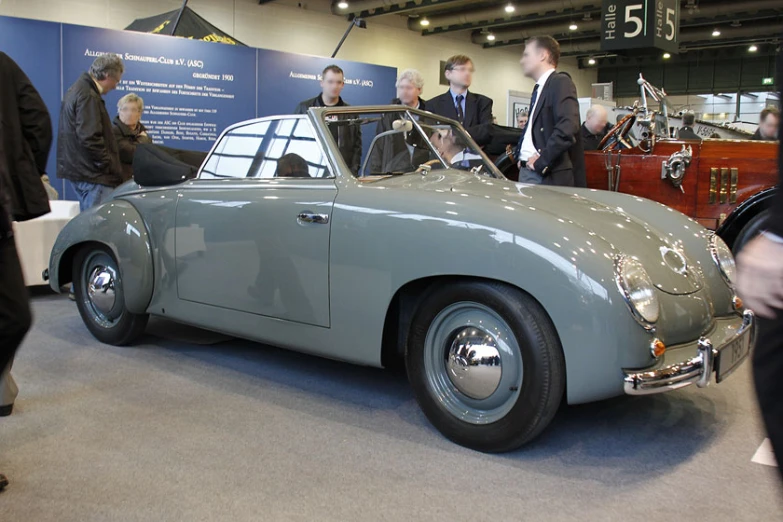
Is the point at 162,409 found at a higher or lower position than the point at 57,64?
lower

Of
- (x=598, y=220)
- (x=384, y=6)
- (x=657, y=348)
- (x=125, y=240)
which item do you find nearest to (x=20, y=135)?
(x=125, y=240)

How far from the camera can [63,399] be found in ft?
11.5

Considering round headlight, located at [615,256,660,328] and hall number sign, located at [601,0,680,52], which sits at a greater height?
hall number sign, located at [601,0,680,52]

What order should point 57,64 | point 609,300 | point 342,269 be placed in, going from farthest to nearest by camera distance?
1. point 57,64
2. point 342,269
3. point 609,300

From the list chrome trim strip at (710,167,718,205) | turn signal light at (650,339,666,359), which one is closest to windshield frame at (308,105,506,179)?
turn signal light at (650,339,666,359)

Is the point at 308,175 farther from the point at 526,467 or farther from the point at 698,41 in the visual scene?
the point at 698,41

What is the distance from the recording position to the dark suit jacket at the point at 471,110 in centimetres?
600

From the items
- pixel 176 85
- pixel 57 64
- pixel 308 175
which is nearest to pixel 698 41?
pixel 176 85

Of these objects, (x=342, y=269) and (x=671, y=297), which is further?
(x=342, y=269)

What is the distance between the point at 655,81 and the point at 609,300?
24.8 meters

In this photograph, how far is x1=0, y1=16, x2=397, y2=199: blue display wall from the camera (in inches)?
332

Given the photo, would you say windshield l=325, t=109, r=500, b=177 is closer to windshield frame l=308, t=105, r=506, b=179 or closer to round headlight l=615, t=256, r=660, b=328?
windshield frame l=308, t=105, r=506, b=179

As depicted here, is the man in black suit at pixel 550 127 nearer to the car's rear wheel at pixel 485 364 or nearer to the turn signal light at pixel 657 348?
the car's rear wheel at pixel 485 364

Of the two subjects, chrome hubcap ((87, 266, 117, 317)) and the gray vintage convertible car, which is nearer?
the gray vintage convertible car
